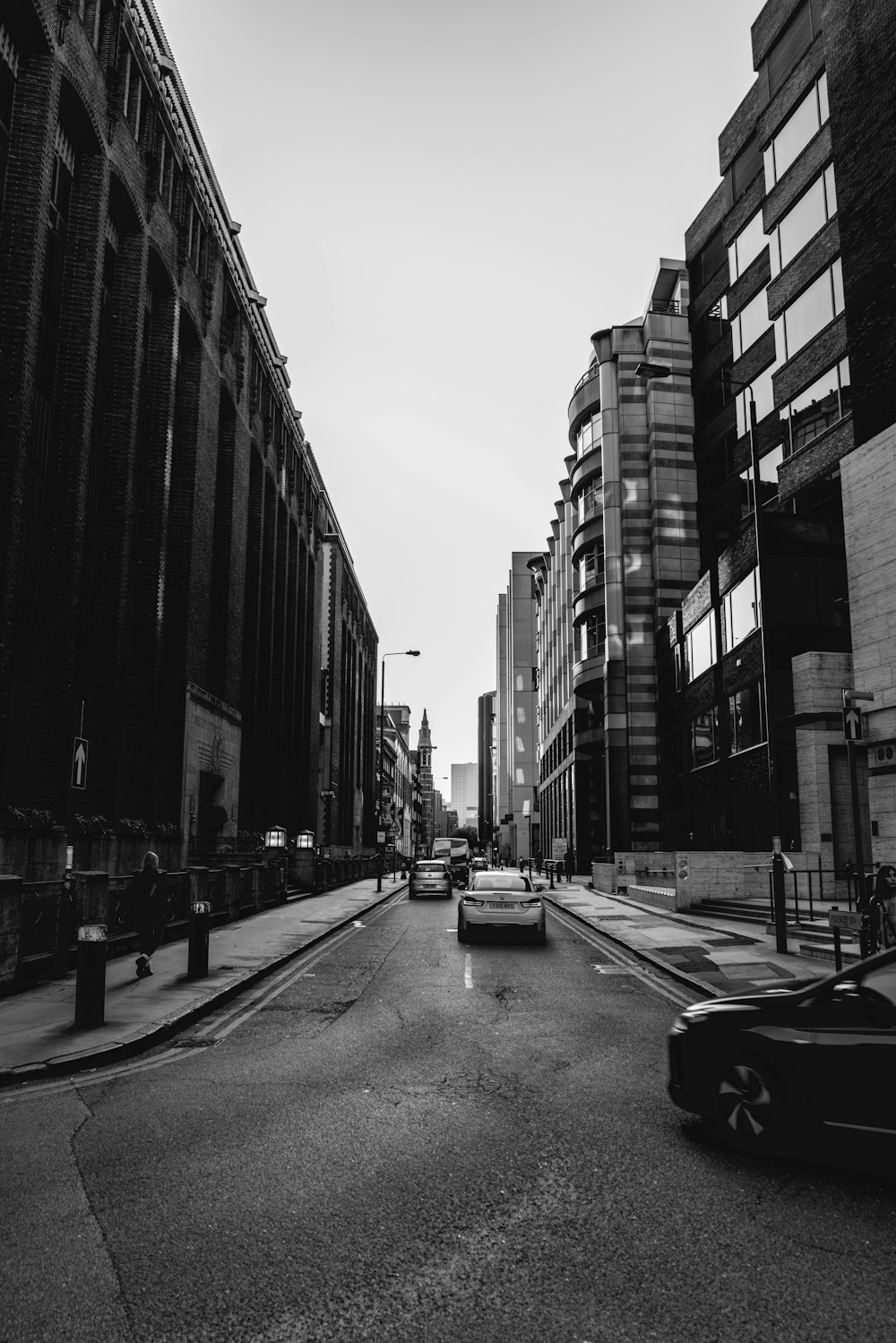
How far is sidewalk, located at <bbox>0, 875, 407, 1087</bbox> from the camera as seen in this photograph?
822cm

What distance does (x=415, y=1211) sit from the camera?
4.73 m

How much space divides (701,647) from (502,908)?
23989 mm

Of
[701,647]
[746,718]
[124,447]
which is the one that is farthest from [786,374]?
[124,447]

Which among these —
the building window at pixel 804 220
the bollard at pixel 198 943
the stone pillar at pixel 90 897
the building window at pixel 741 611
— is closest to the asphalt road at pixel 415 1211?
the bollard at pixel 198 943

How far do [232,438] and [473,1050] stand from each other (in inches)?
1311

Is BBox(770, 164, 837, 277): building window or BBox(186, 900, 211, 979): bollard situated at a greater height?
BBox(770, 164, 837, 277): building window

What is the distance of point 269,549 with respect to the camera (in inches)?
1769

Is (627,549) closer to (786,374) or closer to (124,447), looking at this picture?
(786,374)

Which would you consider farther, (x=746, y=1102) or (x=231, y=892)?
(x=231, y=892)

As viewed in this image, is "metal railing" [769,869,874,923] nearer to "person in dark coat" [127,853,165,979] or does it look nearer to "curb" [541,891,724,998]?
"curb" [541,891,724,998]

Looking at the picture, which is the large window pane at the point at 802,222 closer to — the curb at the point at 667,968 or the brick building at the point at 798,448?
the brick building at the point at 798,448

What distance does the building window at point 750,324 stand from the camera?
3903 centimetres

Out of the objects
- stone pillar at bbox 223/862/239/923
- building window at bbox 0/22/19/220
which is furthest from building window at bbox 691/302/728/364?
stone pillar at bbox 223/862/239/923

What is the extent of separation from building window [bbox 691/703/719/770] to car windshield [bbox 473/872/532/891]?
19.2 metres
